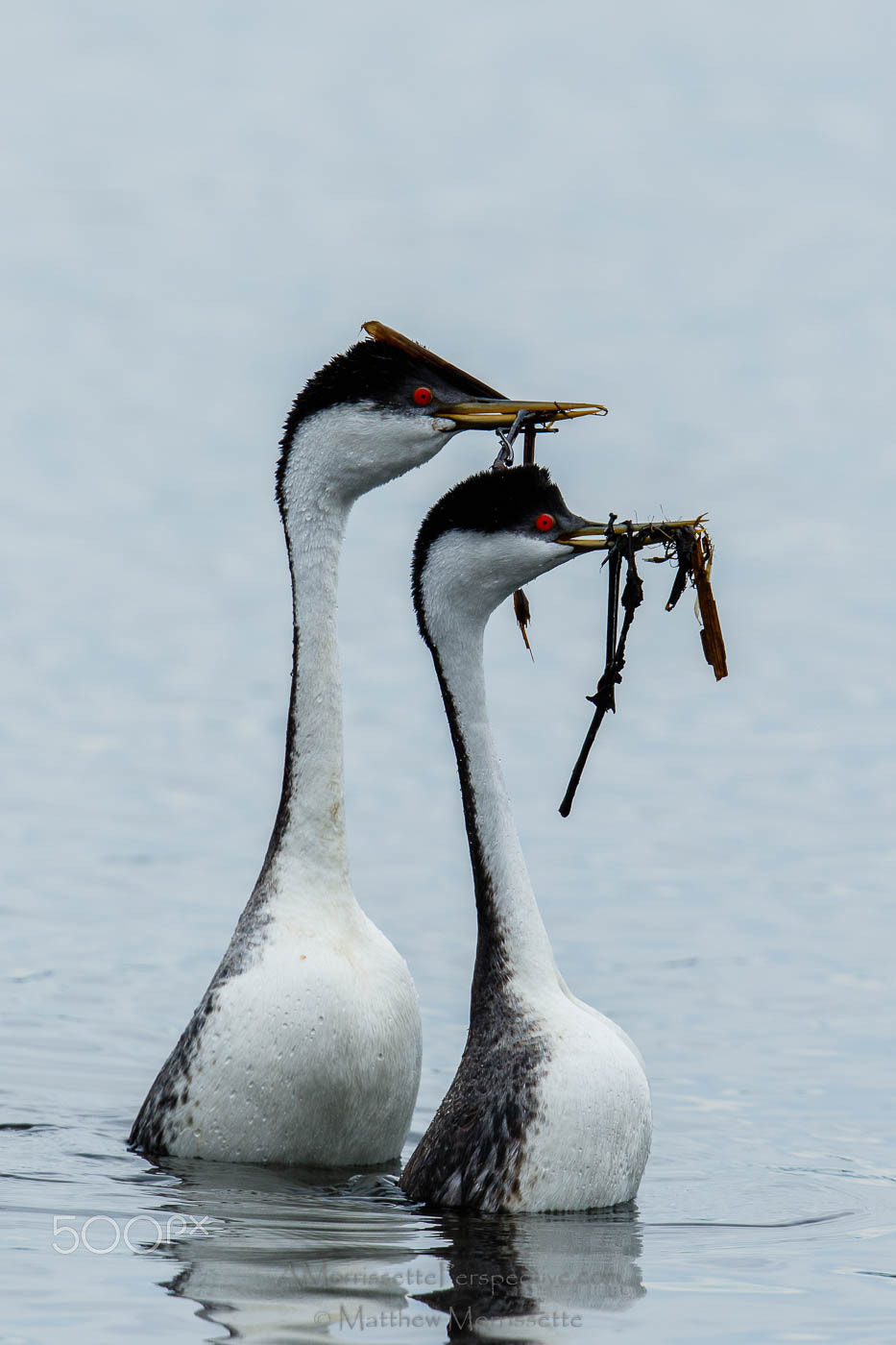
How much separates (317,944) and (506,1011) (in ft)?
3.35

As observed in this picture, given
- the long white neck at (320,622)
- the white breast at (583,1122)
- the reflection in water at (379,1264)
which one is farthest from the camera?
the long white neck at (320,622)

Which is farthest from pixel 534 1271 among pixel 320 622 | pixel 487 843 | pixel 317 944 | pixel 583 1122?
pixel 320 622

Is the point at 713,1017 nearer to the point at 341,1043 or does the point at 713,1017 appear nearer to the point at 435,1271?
the point at 341,1043

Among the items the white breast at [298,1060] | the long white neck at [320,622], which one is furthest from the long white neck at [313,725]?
the white breast at [298,1060]

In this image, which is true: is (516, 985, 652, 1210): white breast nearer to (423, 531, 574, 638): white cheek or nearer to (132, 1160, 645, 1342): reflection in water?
(132, 1160, 645, 1342): reflection in water

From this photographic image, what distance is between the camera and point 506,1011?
9.04 metres

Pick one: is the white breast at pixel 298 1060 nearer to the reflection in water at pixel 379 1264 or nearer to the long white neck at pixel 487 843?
the reflection in water at pixel 379 1264

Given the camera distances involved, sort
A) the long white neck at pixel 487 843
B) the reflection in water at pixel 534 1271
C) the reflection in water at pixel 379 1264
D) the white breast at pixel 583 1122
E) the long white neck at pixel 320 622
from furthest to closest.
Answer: the long white neck at pixel 320 622, the long white neck at pixel 487 843, the white breast at pixel 583 1122, the reflection in water at pixel 534 1271, the reflection in water at pixel 379 1264

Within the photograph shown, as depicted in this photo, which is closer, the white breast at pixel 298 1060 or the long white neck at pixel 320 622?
the white breast at pixel 298 1060

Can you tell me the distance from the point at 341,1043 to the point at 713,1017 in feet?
14.2

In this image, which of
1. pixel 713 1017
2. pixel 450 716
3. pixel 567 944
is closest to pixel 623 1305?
pixel 450 716

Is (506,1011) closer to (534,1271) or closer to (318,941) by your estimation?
(318,941)

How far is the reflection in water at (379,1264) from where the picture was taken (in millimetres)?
7562

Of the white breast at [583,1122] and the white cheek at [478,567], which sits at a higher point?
the white cheek at [478,567]
